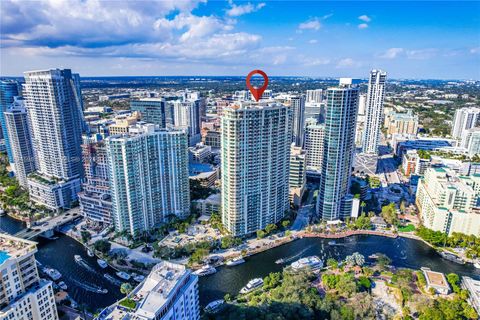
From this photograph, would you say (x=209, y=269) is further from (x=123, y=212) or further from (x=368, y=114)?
(x=368, y=114)

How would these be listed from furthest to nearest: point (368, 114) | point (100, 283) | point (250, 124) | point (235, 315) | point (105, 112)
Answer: point (105, 112), point (368, 114), point (250, 124), point (100, 283), point (235, 315)

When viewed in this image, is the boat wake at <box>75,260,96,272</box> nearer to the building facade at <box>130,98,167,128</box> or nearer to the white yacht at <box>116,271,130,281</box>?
the white yacht at <box>116,271,130,281</box>

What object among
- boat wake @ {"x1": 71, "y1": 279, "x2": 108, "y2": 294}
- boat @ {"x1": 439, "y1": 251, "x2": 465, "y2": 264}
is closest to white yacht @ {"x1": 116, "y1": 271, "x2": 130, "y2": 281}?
boat wake @ {"x1": 71, "y1": 279, "x2": 108, "y2": 294}

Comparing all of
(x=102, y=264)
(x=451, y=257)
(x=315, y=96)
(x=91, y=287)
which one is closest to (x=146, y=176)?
(x=102, y=264)

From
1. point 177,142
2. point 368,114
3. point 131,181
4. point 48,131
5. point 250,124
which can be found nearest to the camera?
point 250,124

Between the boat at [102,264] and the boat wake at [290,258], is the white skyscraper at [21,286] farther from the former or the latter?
the boat wake at [290,258]

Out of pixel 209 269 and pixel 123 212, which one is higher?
pixel 123 212

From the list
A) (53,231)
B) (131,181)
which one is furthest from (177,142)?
(53,231)

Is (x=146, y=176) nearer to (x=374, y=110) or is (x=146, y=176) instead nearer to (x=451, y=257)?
(x=451, y=257)
